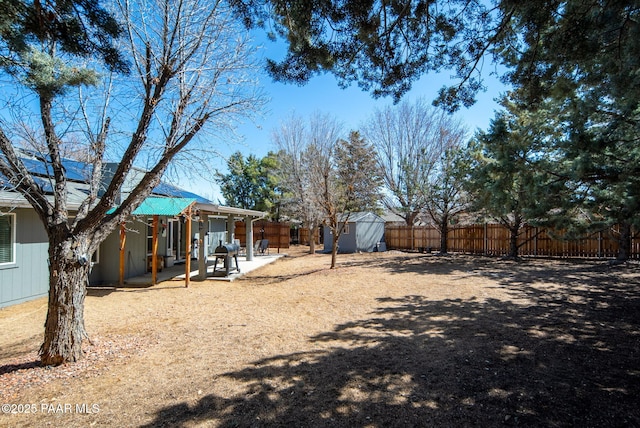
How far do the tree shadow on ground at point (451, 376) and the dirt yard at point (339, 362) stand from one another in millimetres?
16

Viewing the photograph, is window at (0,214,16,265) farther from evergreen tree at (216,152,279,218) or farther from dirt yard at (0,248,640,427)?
evergreen tree at (216,152,279,218)

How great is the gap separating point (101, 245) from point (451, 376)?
9.53m

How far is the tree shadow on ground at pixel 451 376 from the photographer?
2.57 m

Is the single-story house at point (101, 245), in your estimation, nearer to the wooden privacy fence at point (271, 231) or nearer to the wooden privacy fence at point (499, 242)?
the wooden privacy fence at point (271, 231)

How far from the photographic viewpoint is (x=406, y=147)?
20375 mm

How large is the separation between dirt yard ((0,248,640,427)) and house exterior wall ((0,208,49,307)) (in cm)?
38

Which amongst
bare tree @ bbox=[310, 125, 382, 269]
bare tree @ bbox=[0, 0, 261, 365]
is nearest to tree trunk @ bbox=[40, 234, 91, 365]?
bare tree @ bbox=[0, 0, 261, 365]

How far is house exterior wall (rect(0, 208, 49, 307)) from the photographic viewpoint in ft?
21.2

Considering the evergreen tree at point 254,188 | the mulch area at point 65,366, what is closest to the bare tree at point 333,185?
the mulch area at point 65,366

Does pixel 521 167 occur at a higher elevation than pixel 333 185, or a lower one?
lower

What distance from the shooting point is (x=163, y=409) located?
274 cm

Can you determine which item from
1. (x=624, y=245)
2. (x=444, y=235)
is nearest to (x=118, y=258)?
(x=444, y=235)

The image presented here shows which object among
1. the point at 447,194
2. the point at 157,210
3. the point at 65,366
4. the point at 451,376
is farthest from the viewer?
the point at 447,194

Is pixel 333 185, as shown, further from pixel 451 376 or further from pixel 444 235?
pixel 451 376
